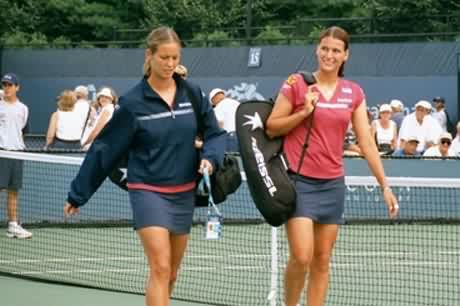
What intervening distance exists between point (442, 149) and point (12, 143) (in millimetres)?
5608

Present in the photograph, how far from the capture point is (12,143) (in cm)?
1381

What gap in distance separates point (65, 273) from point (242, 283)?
5.18 feet

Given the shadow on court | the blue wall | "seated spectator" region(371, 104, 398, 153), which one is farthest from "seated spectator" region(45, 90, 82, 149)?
the blue wall

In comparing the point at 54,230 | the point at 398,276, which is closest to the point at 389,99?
the point at 54,230

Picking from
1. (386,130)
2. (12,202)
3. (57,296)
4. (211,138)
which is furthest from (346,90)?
(386,130)

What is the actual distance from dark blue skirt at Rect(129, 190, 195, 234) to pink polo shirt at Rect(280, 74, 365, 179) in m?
0.68

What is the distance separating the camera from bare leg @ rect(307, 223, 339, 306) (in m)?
7.50

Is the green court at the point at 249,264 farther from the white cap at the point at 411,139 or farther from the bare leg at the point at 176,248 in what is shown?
the white cap at the point at 411,139

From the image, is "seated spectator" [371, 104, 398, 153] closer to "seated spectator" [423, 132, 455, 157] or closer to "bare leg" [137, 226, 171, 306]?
"seated spectator" [423, 132, 455, 157]

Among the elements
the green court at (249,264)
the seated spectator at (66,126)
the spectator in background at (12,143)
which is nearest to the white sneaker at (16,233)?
the spectator in background at (12,143)

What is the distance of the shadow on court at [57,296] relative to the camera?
933 centimetres

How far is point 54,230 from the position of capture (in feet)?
46.2

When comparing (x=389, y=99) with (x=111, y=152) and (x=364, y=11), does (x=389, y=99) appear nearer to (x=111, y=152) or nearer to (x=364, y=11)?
(x=364, y=11)

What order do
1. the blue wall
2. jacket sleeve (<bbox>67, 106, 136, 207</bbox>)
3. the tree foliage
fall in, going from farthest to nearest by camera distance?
the tree foliage, the blue wall, jacket sleeve (<bbox>67, 106, 136, 207</bbox>)
